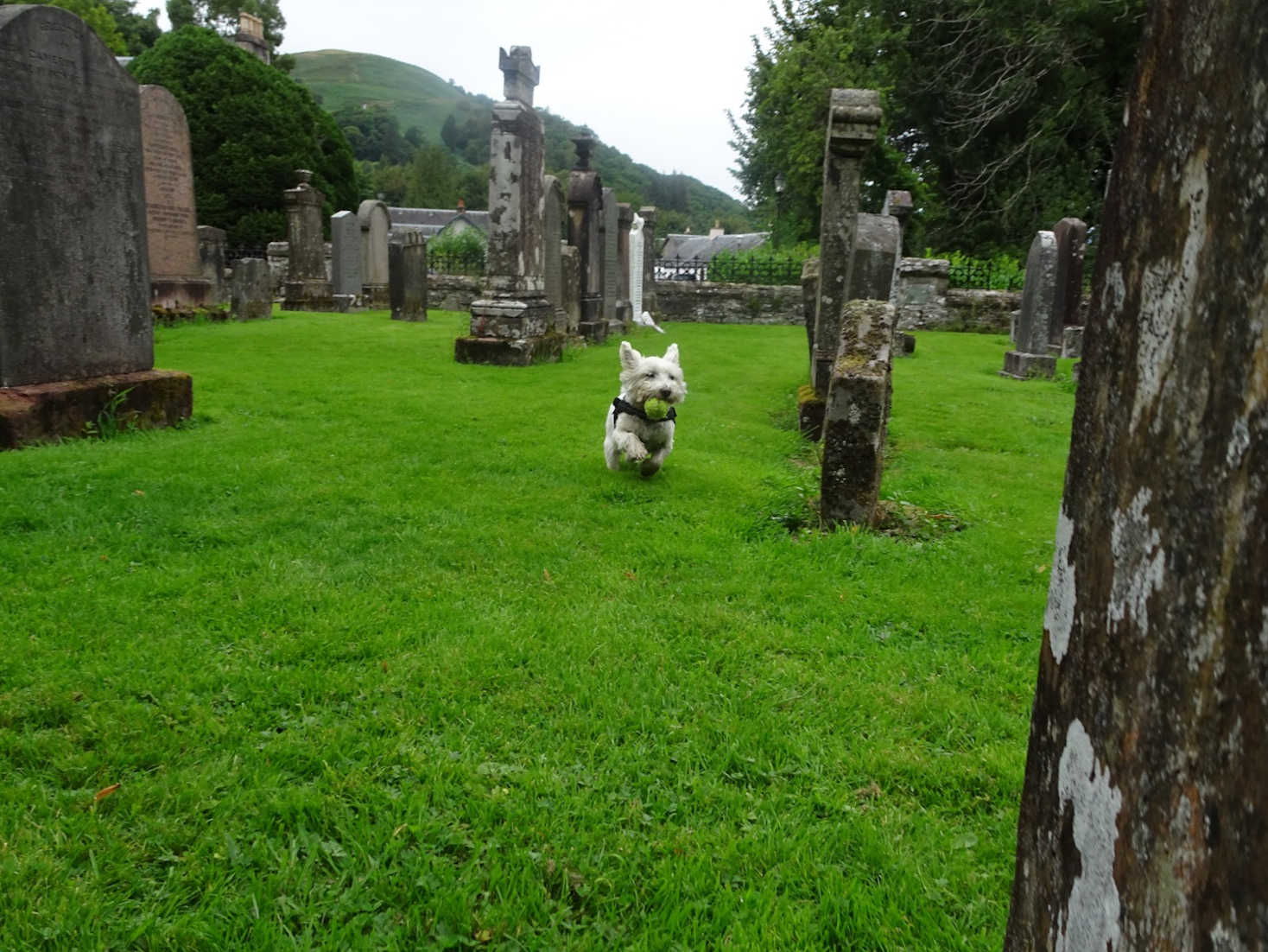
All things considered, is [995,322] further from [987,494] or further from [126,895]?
[126,895]

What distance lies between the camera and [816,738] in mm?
3014

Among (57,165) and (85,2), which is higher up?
(85,2)

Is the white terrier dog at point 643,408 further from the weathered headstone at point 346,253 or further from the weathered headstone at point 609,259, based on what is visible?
the weathered headstone at point 346,253

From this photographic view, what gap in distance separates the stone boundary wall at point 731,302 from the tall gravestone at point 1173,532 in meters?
22.3

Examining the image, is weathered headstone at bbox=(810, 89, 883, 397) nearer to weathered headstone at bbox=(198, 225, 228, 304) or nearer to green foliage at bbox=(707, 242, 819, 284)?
weathered headstone at bbox=(198, 225, 228, 304)

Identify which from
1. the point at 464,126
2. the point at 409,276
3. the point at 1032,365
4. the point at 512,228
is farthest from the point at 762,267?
the point at 464,126

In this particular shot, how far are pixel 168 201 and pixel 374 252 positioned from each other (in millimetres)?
8144

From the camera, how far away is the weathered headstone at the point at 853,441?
17.2 feet

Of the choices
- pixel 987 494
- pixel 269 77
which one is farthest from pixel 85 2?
pixel 987 494

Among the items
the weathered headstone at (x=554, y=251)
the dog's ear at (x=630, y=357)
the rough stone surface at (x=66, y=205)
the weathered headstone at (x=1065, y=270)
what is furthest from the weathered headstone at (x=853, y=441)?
the weathered headstone at (x=1065, y=270)

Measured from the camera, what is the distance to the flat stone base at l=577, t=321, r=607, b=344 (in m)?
16.4

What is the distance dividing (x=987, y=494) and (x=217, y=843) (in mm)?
5638

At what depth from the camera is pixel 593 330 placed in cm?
1656

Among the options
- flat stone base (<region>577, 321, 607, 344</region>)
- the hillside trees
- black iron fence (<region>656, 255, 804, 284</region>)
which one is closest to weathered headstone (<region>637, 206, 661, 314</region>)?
black iron fence (<region>656, 255, 804, 284</region>)
